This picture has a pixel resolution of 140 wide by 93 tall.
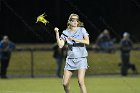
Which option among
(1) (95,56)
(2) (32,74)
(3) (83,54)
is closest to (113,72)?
(1) (95,56)

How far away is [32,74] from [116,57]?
4.85 metres

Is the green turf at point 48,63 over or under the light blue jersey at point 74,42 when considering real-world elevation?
under

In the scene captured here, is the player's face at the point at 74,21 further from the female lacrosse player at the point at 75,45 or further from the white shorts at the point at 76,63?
the white shorts at the point at 76,63

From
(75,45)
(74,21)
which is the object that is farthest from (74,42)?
(74,21)

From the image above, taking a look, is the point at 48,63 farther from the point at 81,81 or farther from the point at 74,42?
the point at 81,81

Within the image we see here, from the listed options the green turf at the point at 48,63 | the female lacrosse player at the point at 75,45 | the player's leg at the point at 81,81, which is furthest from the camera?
the green turf at the point at 48,63

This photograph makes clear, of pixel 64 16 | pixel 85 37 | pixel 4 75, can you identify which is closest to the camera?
pixel 85 37

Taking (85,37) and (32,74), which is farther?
(32,74)

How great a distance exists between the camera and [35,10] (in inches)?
1416

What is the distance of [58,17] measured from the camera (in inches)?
1389

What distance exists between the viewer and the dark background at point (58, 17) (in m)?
35.6

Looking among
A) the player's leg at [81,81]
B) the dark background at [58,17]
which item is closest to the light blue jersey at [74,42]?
the player's leg at [81,81]

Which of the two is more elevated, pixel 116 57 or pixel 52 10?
pixel 52 10

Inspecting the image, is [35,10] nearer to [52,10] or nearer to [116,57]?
[52,10]
